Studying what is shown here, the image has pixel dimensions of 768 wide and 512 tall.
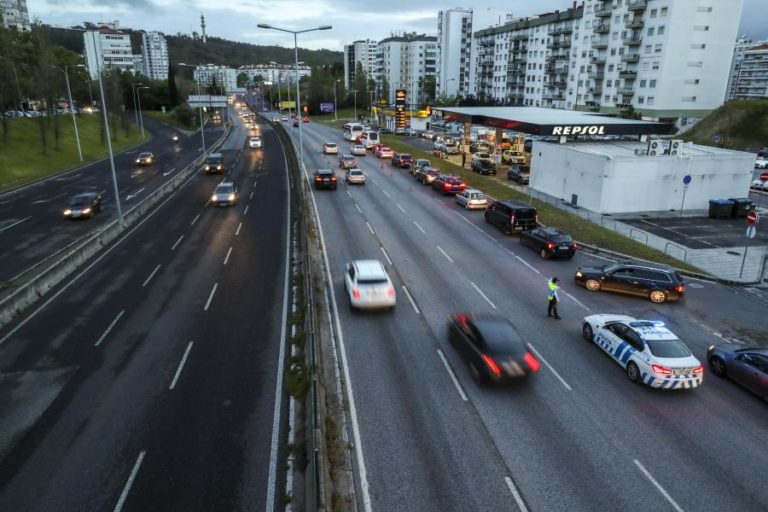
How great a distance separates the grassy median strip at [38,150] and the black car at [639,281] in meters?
50.9

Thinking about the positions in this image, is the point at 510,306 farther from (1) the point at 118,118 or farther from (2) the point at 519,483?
(1) the point at 118,118

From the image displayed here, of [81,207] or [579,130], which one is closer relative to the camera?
[81,207]

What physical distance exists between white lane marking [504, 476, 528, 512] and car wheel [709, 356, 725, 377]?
8885 mm

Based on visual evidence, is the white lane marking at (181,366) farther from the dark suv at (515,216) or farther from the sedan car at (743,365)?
the dark suv at (515,216)

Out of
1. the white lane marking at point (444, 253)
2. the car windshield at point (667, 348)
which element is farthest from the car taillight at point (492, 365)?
the white lane marking at point (444, 253)

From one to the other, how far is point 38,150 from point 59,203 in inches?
1138

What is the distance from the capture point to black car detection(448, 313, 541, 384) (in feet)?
46.4

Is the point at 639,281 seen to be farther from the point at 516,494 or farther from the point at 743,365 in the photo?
the point at 516,494

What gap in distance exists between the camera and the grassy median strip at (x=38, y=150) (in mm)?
52428

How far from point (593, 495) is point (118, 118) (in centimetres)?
10562

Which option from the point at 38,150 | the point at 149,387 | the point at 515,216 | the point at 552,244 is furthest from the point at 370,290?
the point at 38,150

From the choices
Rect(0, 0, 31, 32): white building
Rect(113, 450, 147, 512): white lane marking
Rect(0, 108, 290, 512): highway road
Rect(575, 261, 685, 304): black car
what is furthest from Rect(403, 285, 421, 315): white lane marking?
Rect(0, 0, 31, 32): white building

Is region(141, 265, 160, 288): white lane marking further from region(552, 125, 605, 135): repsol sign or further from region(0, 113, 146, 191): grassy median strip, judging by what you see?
region(0, 113, 146, 191): grassy median strip

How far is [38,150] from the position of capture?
6197 cm
